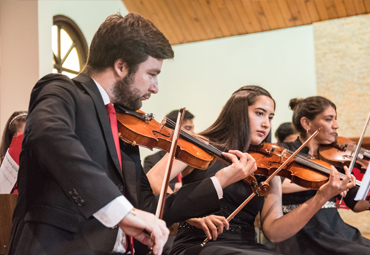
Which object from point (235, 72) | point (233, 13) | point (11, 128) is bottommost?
point (11, 128)

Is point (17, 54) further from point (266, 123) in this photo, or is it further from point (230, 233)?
point (230, 233)

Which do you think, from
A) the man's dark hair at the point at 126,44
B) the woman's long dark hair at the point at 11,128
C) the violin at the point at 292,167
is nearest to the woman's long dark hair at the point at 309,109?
the violin at the point at 292,167

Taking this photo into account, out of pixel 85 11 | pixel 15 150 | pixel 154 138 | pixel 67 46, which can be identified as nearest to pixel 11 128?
pixel 15 150

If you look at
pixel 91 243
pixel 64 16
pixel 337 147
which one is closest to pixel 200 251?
pixel 91 243

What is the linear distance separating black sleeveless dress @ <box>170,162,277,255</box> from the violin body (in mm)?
345

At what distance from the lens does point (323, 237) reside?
7.59ft

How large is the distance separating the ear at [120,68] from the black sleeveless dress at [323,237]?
4.97 feet

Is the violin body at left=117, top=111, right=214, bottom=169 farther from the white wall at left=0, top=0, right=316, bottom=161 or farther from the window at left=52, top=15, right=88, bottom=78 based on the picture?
the white wall at left=0, top=0, right=316, bottom=161

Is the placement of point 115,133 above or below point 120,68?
below

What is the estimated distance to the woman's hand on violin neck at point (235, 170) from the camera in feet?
5.00

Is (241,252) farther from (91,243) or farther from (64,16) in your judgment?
(64,16)

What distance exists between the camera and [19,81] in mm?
3646

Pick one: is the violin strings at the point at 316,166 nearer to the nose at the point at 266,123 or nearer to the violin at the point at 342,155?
the nose at the point at 266,123

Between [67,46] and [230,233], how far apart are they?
165 inches
